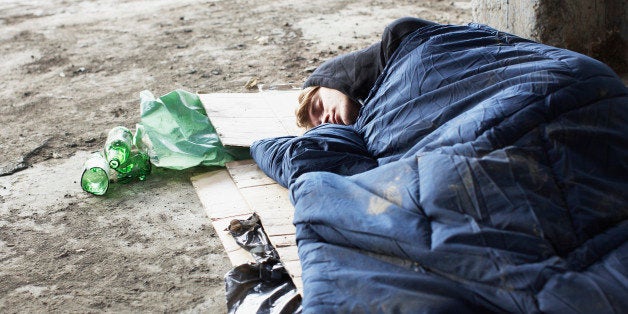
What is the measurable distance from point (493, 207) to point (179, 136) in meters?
1.94

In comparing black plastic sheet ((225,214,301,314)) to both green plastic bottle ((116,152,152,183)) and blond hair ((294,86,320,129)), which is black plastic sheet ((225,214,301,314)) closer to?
blond hair ((294,86,320,129))

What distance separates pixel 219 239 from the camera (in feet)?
9.48

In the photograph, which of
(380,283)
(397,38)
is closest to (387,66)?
(397,38)

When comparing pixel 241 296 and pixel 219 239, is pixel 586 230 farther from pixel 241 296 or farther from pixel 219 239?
pixel 219 239

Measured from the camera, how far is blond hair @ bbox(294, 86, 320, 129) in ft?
10.5

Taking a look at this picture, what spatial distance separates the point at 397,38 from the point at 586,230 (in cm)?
116

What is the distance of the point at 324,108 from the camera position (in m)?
3.13

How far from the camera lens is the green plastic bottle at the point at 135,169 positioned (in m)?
3.39

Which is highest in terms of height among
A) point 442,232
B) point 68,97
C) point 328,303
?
point 442,232

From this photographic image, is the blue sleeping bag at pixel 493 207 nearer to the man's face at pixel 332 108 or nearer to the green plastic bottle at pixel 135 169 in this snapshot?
the man's face at pixel 332 108

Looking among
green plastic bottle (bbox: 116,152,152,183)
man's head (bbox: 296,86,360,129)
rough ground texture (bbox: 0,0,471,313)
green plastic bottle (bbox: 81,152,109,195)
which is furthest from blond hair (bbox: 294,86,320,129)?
green plastic bottle (bbox: 81,152,109,195)

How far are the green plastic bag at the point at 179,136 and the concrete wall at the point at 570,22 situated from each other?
151 cm

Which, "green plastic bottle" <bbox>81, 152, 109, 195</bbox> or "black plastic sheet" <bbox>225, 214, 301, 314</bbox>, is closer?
"black plastic sheet" <bbox>225, 214, 301, 314</bbox>

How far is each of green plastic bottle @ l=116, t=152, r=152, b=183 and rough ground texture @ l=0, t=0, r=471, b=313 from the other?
5 cm
